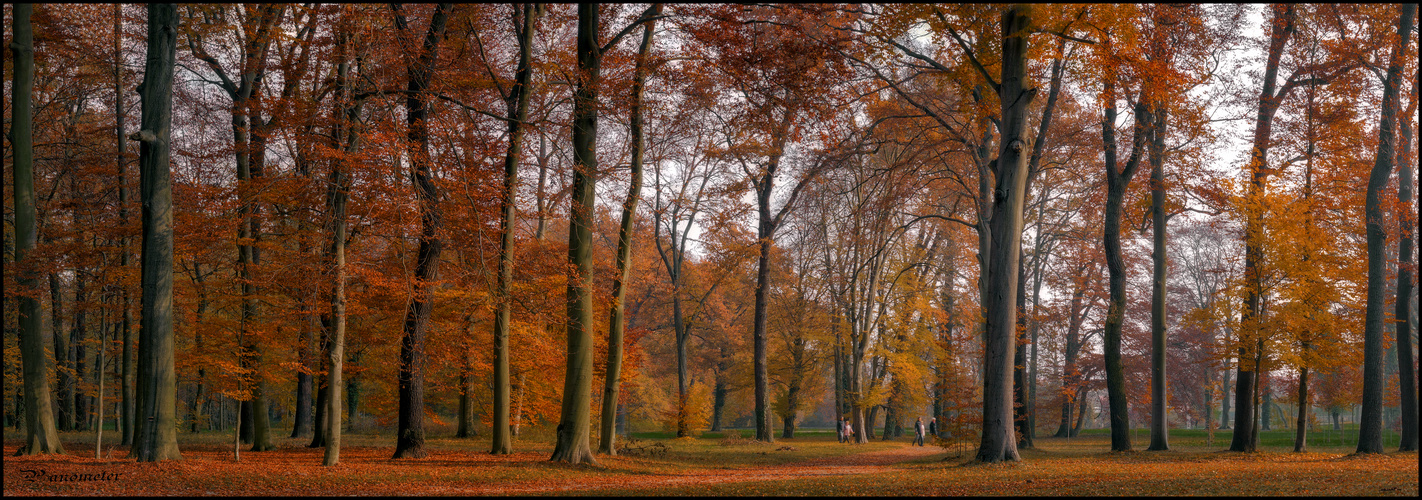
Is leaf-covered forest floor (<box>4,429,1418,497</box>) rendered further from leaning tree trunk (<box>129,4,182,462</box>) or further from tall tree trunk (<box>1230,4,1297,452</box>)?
tall tree trunk (<box>1230,4,1297,452</box>)

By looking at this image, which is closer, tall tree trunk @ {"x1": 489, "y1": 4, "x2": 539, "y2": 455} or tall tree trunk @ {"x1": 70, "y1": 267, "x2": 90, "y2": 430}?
tall tree trunk @ {"x1": 489, "y1": 4, "x2": 539, "y2": 455}

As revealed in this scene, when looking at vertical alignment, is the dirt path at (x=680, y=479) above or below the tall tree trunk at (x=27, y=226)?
below

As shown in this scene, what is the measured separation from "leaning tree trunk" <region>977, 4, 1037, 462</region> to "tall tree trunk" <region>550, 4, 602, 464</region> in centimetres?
627

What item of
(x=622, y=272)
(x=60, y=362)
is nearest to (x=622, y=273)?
(x=622, y=272)

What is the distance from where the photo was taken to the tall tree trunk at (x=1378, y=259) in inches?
567

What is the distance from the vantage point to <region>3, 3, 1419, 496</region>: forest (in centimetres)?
1174

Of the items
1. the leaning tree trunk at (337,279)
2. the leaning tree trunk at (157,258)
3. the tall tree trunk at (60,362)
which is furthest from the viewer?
the tall tree trunk at (60,362)

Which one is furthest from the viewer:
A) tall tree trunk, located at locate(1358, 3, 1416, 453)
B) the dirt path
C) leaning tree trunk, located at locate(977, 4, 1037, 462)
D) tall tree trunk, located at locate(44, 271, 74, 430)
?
tall tree trunk, located at locate(44, 271, 74, 430)

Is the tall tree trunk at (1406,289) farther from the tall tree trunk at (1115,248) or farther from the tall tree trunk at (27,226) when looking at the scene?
the tall tree trunk at (27,226)

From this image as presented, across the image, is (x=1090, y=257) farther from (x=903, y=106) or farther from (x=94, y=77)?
(x=94, y=77)

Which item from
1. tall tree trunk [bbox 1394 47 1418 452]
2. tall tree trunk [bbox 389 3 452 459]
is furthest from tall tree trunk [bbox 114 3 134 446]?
tall tree trunk [bbox 1394 47 1418 452]

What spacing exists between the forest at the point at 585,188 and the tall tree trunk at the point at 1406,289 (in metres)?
0.08

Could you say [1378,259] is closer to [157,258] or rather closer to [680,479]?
[680,479]

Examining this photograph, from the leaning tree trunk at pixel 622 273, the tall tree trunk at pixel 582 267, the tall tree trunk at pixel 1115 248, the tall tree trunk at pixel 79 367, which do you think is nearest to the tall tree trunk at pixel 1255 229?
the tall tree trunk at pixel 1115 248
